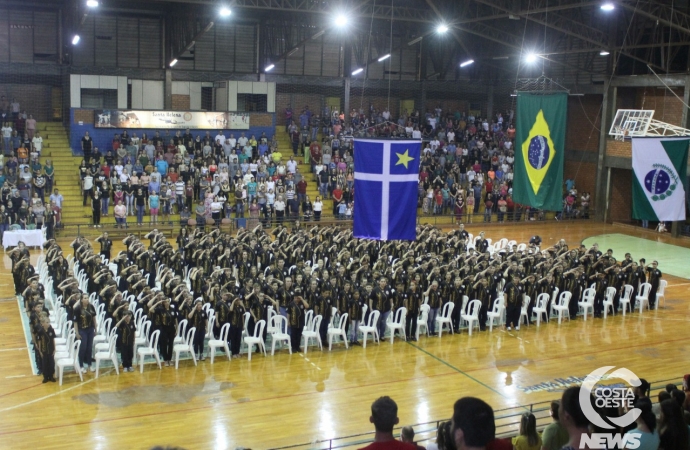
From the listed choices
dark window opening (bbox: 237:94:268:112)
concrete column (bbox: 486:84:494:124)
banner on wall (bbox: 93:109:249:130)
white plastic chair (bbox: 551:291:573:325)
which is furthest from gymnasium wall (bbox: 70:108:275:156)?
white plastic chair (bbox: 551:291:573:325)

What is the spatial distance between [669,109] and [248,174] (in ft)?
57.4

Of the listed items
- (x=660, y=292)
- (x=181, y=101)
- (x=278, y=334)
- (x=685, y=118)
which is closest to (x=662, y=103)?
(x=685, y=118)

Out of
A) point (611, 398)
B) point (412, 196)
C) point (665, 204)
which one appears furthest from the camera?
point (665, 204)

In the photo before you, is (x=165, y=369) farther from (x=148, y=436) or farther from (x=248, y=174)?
(x=248, y=174)

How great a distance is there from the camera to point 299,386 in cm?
1352

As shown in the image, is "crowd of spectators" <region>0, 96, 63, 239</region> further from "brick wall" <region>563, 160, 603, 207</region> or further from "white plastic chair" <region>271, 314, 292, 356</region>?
"brick wall" <region>563, 160, 603, 207</region>

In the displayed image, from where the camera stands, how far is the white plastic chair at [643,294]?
64.4ft

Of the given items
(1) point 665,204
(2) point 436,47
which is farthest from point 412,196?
(2) point 436,47

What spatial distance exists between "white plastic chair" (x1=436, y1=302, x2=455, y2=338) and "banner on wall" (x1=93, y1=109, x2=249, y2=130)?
18128 mm

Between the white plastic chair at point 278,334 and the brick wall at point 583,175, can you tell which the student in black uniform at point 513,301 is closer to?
the white plastic chair at point 278,334

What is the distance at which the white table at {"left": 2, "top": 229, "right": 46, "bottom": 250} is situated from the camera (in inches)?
920

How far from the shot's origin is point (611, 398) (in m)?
6.76

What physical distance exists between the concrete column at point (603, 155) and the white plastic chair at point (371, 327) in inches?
840

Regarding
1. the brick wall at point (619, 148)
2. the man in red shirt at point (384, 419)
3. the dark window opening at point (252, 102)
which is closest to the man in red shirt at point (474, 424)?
the man in red shirt at point (384, 419)
